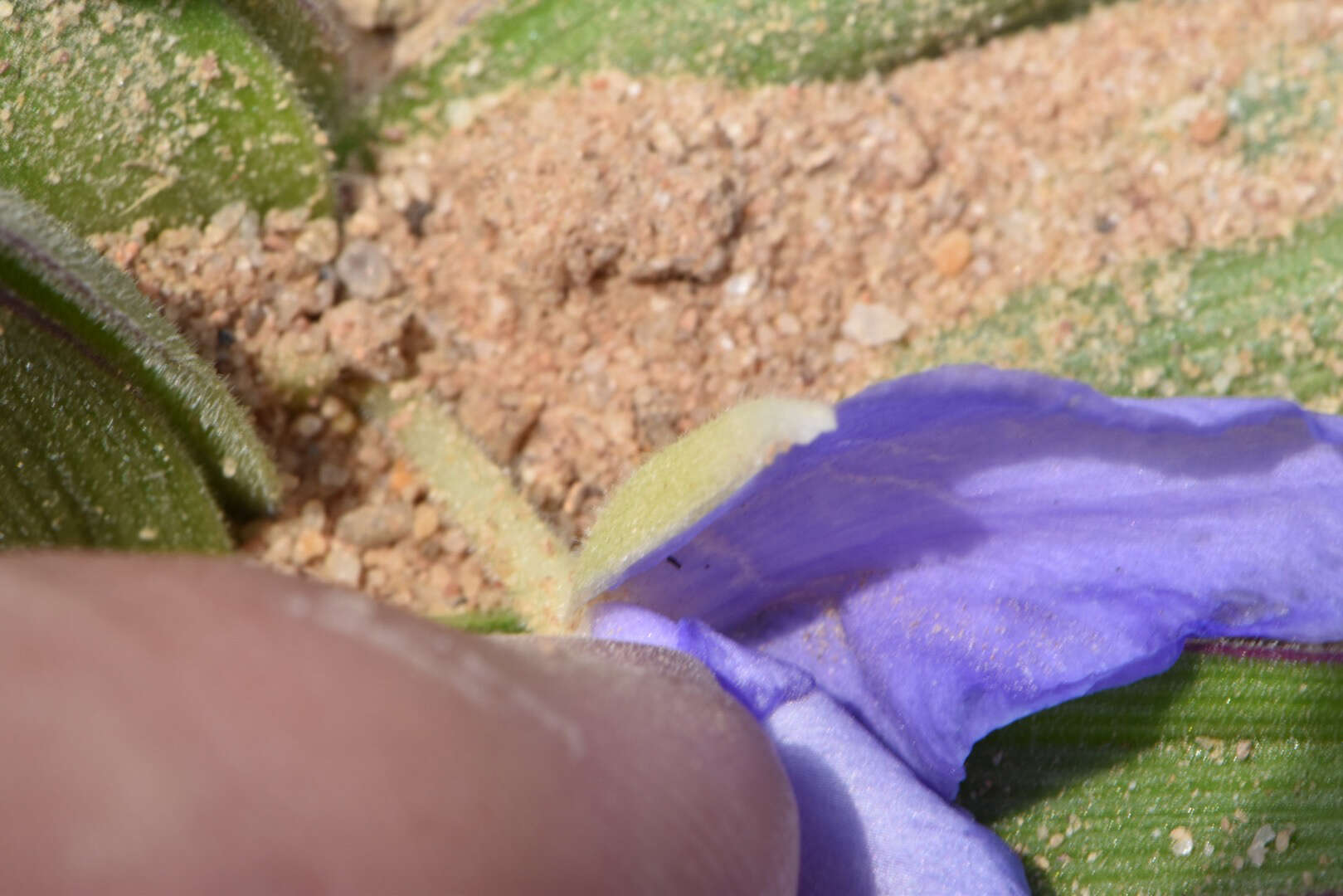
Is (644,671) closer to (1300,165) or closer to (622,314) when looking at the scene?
(622,314)

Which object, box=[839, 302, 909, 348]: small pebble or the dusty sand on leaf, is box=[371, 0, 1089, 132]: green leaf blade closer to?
the dusty sand on leaf

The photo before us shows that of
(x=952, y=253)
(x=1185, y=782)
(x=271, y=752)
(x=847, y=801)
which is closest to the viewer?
(x=271, y=752)

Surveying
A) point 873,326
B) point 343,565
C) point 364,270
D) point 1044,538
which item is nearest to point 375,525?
point 343,565

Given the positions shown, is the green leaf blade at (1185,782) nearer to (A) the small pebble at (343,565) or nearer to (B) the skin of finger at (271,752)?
(B) the skin of finger at (271,752)

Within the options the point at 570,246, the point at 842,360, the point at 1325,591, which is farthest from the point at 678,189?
the point at 1325,591

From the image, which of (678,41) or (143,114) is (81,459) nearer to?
(143,114)

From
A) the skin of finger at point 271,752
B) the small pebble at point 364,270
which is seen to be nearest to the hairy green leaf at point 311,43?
the small pebble at point 364,270
